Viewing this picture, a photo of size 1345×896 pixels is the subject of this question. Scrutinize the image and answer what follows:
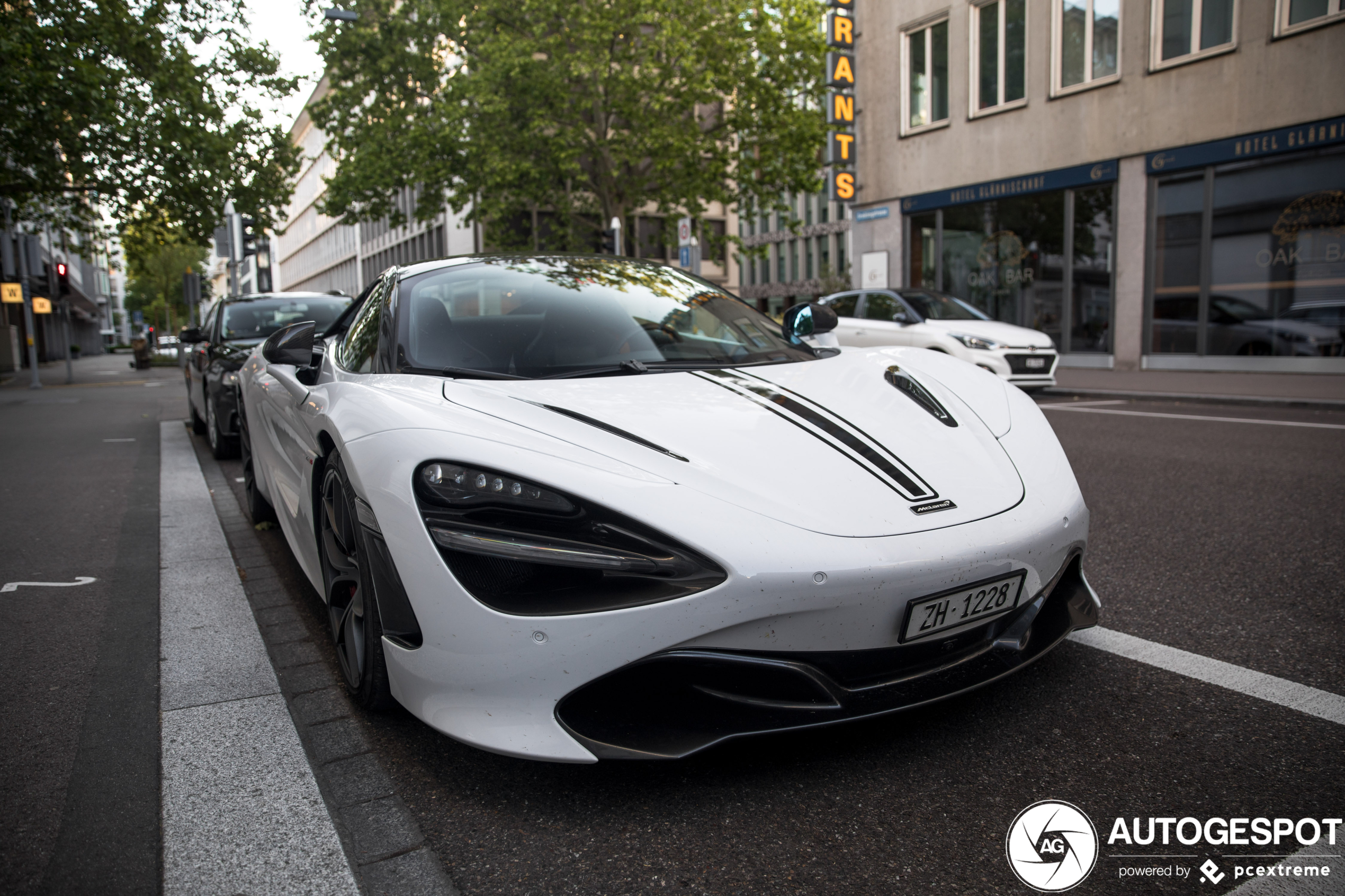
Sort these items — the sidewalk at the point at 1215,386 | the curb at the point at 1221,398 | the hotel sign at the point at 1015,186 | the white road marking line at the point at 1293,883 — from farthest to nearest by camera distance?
the hotel sign at the point at 1015,186
the sidewalk at the point at 1215,386
the curb at the point at 1221,398
the white road marking line at the point at 1293,883

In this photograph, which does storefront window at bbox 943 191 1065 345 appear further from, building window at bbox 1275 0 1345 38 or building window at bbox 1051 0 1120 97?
building window at bbox 1275 0 1345 38

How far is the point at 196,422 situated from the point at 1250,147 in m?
15.7

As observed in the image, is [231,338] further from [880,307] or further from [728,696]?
[880,307]

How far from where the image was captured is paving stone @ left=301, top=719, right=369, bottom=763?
2.41 metres

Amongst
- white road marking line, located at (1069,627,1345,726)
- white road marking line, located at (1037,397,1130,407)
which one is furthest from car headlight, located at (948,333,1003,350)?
white road marking line, located at (1069,627,1345,726)

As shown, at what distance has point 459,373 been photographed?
285cm

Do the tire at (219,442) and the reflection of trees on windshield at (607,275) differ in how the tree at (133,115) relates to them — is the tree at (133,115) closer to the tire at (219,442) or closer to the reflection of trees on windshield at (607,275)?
the tire at (219,442)

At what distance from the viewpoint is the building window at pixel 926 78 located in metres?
20.2

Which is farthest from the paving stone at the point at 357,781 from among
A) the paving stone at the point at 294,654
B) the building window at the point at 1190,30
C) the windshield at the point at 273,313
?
the building window at the point at 1190,30

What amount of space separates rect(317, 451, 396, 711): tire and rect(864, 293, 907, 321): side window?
12.2 m

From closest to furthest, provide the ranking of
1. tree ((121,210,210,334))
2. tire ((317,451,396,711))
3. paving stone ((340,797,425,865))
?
1. paving stone ((340,797,425,865))
2. tire ((317,451,396,711))
3. tree ((121,210,210,334))

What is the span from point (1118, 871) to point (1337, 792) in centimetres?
60

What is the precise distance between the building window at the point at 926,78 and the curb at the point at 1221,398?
Answer: 9.00 metres

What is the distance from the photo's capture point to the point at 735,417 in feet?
8.30
